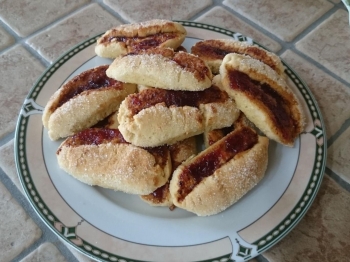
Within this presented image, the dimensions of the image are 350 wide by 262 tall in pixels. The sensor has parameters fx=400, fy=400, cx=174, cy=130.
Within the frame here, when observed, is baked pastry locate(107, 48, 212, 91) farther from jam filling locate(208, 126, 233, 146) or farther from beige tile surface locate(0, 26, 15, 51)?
beige tile surface locate(0, 26, 15, 51)

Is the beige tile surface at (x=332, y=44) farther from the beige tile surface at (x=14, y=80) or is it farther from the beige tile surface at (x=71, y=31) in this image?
the beige tile surface at (x=14, y=80)

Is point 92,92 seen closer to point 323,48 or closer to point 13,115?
point 13,115

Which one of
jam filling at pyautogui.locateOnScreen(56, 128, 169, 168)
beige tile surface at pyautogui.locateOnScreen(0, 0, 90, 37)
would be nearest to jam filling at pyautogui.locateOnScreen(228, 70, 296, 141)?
jam filling at pyautogui.locateOnScreen(56, 128, 169, 168)

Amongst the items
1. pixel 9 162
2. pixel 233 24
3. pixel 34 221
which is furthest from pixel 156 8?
pixel 34 221

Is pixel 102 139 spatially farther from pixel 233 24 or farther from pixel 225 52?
pixel 233 24

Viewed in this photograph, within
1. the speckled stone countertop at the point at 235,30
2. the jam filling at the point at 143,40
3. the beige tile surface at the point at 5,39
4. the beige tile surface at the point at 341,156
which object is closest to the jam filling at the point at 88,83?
the jam filling at the point at 143,40

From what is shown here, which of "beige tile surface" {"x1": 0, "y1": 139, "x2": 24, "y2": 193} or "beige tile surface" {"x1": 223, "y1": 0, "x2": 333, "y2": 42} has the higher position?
Result: "beige tile surface" {"x1": 223, "y1": 0, "x2": 333, "y2": 42}

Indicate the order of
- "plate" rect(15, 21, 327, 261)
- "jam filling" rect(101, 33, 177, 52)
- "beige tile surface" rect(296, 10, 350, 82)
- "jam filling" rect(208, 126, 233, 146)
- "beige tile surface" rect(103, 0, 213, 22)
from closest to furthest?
"plate" rect(15, 21, 327, 261)
"jam filling" rect(208, 126, 233, 146)
"jam filling" rect(101, 33, 177, 52)
"beige tile surface" rect(296, 10, 350, 82)
"beige tile surface" rect(103, 0, 213, 22)

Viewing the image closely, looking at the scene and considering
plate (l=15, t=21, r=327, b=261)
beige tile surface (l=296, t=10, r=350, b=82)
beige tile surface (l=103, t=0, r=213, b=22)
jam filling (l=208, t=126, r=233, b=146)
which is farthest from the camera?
beige tile surface (l=103, t=0, r=213, b=22)
